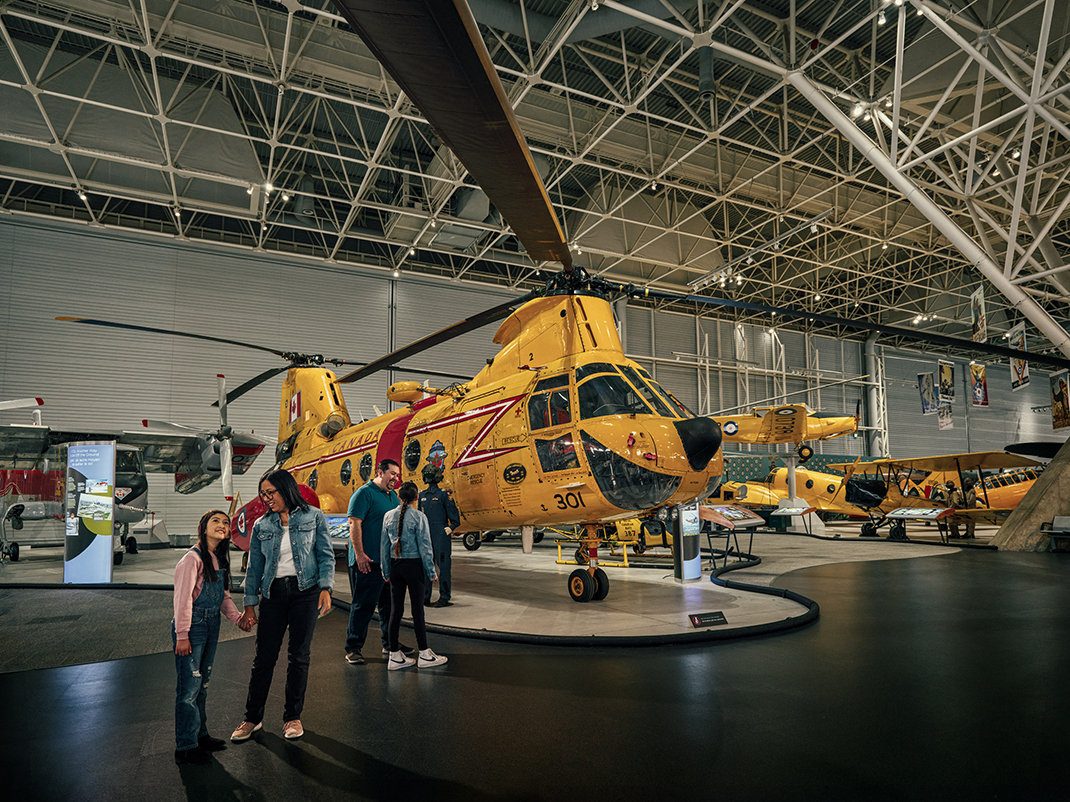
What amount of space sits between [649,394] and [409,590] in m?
3.62

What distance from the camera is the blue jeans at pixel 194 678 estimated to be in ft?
10.3

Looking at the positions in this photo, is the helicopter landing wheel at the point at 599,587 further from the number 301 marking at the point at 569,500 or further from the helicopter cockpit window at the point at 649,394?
the helicopter cockpit window at the point at 649,394

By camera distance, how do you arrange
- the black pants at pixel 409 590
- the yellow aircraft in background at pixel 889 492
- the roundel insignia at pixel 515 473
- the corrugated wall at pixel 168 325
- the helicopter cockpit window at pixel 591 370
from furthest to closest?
1. the corrugated wall at pixel 168 325
2. the yellow aircraft in background at pixel 889 492
3. the roundel insignia at pixel 515 473
4. the helicopter cockpit window at pixel 591 370
5. the black pants at pixel 409 590

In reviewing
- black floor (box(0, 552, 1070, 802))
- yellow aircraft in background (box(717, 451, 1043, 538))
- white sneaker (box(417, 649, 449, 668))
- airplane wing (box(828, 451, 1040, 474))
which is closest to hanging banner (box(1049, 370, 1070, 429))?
airplane wing (box(828, 451, 1040, 474))

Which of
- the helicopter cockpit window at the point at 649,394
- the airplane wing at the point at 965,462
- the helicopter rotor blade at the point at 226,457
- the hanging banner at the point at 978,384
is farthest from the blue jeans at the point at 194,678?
the hanging banner at the point at 978,384

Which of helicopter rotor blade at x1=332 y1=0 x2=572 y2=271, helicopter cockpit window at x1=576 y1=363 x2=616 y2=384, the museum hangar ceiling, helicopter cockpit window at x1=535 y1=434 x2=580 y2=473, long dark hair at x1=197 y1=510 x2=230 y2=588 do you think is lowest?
long dark hair at x1=197 y1=510 x2=230 y2=588

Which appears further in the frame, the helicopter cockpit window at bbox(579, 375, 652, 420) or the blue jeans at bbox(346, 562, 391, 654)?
the helicopter cockpit window at bbox(579, 375, 652, 420)

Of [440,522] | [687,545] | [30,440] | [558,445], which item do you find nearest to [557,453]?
[558,445]

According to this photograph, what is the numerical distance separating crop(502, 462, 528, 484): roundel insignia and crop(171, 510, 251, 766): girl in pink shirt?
4.13 meters

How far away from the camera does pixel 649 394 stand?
23.2 ft

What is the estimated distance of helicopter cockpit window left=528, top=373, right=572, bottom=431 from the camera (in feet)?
23.0

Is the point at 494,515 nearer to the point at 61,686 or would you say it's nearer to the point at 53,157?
the point at 61,686

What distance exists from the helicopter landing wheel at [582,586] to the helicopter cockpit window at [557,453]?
4.90 ft

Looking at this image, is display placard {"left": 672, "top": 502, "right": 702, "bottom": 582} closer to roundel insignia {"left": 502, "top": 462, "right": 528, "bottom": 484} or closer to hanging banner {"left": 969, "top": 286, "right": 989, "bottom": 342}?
roundel insignia {"left": 502, "top": 462, "right": 528, "bottom": 484}
